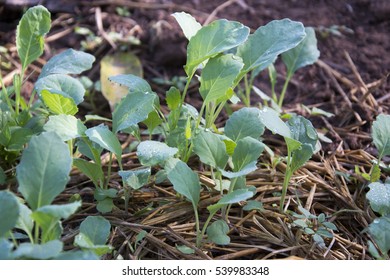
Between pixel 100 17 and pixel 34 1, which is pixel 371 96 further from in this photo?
pixel 34 1

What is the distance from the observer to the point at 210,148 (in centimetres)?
140

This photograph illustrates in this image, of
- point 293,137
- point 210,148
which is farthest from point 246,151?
point 293,137

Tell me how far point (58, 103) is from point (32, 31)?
1.03ft

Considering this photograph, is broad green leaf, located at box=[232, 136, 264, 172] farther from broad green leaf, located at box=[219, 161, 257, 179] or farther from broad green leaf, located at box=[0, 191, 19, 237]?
broad green leaf, located at box=[0, 191, 19, 237]

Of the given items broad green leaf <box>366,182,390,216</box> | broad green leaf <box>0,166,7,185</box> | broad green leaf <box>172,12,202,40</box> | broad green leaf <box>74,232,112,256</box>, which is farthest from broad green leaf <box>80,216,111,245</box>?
broad green leaf <box>366,182,390,216</box>

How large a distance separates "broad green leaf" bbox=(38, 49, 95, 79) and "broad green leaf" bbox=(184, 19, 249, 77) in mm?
324

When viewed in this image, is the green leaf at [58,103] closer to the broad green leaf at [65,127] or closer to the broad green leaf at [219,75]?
the broad green leaf at [65,127]

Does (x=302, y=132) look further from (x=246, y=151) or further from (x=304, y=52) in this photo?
(x=304, y=52)

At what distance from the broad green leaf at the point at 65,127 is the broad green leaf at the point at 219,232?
0.42 m

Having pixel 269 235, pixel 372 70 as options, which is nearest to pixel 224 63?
pixel 269 235

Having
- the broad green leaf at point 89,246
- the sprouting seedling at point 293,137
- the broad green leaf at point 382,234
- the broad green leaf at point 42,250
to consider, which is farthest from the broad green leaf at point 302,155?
the broad green leaf at point 42,250

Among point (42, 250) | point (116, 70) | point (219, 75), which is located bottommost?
point (116, 70)

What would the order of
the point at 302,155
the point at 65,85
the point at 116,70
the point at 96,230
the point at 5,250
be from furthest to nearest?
the point at 116,70
the point at 65,85
the point at 302,155
the point at 96,230
the point at 5,250

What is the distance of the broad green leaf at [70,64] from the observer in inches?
63.3
